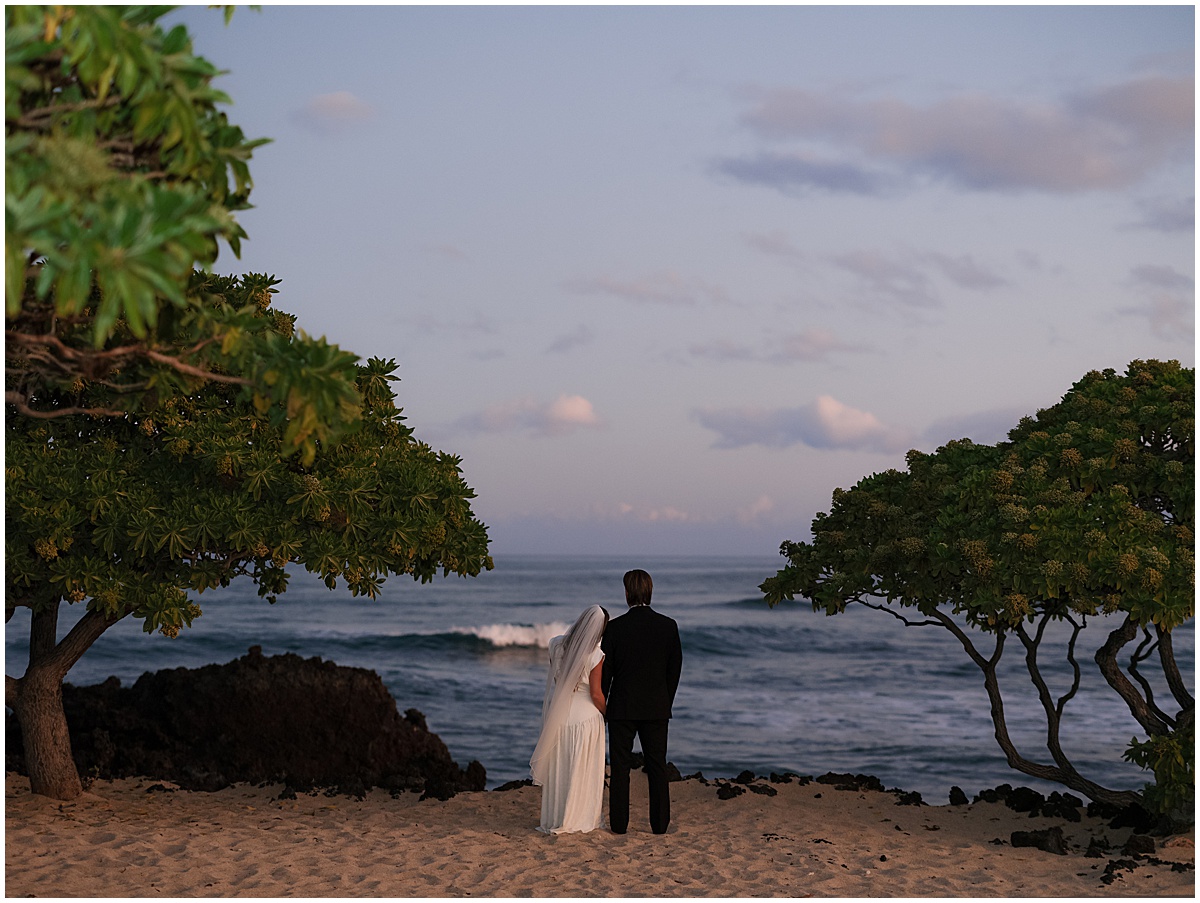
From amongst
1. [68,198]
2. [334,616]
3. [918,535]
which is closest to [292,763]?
[918,535]

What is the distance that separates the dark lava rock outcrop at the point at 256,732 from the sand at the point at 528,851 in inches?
37.9

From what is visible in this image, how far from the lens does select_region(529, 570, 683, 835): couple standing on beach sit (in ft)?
30.3

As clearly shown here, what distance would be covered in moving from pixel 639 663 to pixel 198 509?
146 inches

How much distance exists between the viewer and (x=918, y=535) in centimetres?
974

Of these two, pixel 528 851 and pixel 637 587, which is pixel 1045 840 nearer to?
pixel 637 587

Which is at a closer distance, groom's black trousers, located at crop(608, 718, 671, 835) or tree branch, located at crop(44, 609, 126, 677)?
groom's black trousers, located at crop(608, 718, 671, 835)

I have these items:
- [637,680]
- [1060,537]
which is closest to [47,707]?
[637,680]

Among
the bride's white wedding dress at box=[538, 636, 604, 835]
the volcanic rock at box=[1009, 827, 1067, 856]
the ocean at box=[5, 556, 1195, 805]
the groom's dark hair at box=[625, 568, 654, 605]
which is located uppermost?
the groom's dark hair at box=[625, 568, 654, 605]

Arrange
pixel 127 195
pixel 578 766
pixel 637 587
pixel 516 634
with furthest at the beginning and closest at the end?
1. pixel 516 634
2. pixel 578 766
3. pixel 637 587
4. pixel 127 195

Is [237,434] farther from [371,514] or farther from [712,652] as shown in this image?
[712,652]

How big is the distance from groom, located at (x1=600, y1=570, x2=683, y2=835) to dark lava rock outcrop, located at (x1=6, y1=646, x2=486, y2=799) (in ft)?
10.9

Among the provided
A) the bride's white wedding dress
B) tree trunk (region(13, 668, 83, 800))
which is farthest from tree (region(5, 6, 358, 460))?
tree trunk (region(13, 668, 83, 800))

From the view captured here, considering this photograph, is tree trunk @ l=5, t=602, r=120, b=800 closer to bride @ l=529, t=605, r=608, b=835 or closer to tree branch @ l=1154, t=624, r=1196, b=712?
bride @ l=529, t=605, r=608, b=835

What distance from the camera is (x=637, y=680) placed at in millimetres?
9250
